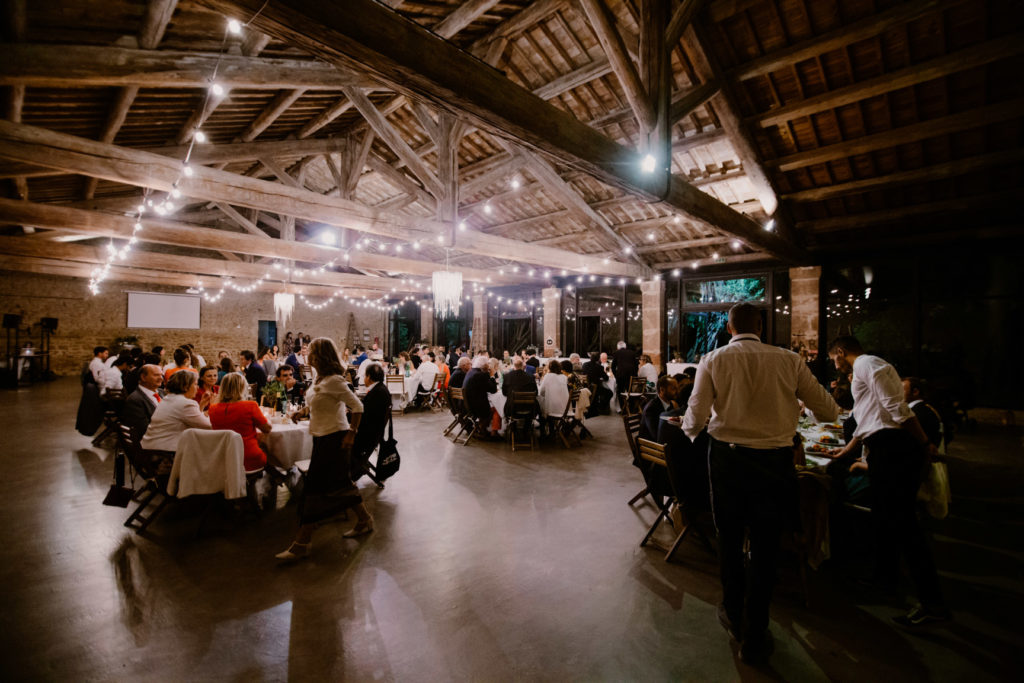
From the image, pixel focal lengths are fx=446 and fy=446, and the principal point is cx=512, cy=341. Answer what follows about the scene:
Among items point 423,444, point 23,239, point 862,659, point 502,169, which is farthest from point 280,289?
point 862,659

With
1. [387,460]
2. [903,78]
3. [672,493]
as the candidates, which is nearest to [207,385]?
[387,460]

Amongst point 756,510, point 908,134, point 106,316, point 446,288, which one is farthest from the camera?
point 106,316

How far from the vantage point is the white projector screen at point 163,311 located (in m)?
15.0

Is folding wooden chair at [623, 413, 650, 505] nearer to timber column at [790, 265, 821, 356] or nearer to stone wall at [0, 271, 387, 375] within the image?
timber column at [790, 265, 821, 356]

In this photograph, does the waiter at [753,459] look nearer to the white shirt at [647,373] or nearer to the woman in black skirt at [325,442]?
the woman in black skirt at [325,442]

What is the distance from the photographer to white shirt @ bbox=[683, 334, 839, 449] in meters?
2.20

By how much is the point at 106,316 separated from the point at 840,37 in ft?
64.2

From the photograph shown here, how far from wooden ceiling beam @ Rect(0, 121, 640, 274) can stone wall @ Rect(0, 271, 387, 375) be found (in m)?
6.05

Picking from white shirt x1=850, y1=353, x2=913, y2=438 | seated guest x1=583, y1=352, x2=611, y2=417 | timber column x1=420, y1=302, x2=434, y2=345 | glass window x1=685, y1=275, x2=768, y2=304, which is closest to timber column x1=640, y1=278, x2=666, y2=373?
glass window x1=685, y1=275, x2=768, y2=304

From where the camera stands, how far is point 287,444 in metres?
4.14

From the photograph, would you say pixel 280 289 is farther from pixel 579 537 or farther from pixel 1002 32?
pixel 1002 32

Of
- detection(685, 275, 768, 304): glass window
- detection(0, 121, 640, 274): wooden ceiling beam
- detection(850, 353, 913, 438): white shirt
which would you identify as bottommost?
detection(850, 353, 913, 438): white shirt

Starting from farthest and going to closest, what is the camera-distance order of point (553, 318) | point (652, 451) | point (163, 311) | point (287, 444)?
point (163, 311), point (553, 318), point (287, 444), point (652, 451)

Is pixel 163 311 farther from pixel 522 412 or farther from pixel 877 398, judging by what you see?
pixel 877 398
